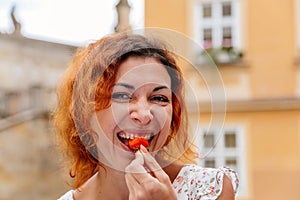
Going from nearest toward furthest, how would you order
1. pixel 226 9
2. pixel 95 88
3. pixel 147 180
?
pixel 147 180, pixel 95 88, pixel 226 9

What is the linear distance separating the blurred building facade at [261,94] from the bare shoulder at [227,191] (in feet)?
19.6

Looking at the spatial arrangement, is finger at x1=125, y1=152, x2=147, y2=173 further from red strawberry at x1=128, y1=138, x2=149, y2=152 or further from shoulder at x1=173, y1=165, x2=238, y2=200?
shoulder at x1=173, y1=165, x2=238, y2=200

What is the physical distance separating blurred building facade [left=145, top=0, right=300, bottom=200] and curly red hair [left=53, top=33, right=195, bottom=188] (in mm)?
5860

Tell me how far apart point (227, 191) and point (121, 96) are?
A: 197mm

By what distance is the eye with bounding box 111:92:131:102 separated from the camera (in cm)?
99

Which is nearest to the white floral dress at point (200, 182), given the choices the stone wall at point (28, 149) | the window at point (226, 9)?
the window at point (226, 9)

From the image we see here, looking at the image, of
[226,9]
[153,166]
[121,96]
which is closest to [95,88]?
[121,96]

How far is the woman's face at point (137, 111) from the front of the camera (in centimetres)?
97

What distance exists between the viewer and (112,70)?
1.04 metres

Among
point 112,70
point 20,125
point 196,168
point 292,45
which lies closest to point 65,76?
point 112,70

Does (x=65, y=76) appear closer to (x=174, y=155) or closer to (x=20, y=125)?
(x=174, y=155)

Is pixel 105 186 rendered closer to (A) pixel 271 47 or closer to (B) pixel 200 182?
(B) pixel 200 182

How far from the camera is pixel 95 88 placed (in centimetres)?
106

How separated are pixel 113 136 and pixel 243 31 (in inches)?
250
